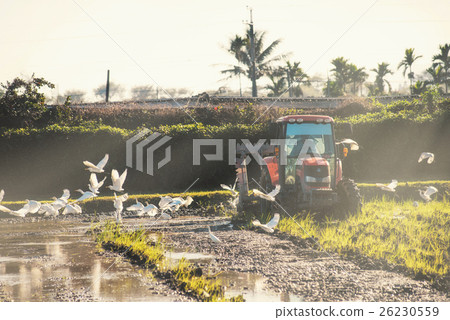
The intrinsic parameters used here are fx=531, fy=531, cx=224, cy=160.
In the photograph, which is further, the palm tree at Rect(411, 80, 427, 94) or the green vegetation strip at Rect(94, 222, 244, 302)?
the palm tree at Rect(411, 80, 427, 94)

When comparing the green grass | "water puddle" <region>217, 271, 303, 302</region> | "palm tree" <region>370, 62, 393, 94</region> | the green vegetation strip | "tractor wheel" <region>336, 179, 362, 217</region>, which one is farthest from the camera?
"palm tree" <region>370, 62, 393, 94</region>

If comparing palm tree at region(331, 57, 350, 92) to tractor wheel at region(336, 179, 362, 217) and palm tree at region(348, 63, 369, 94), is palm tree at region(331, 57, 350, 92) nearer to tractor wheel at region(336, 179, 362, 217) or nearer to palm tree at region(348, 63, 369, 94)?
palm tree at region(348, 63, 369, 94)

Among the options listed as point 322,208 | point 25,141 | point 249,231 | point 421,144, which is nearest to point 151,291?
point 249,231

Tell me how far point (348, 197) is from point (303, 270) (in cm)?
492

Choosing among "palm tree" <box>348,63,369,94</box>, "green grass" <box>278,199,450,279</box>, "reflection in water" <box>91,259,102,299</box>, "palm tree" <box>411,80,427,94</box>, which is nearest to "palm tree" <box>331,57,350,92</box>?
"palm tree" <box>348,63,369,94</box>

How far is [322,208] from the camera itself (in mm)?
11914

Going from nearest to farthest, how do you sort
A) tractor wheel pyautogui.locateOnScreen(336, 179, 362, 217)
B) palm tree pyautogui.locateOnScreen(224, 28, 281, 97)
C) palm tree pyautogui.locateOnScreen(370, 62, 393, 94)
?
tractor wheel pyautogui.locateOnScreen(336, 179, 362, 217), palm tree pyautogui.locateOnScreen(224, 28, 281, 97), palm tree pyautogui.locateOnScreen(370, 62, 393, 94)

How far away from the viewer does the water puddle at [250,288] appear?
5.78 meters

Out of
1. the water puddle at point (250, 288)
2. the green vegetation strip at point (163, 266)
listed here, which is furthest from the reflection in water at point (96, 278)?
the water puddle at point (250, 288)

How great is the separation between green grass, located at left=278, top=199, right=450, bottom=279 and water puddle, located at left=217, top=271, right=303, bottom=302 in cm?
201

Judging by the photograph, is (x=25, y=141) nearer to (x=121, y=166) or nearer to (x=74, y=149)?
(x=74, y=149)

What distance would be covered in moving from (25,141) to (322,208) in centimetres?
1445

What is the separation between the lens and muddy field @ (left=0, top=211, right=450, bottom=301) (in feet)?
19.4

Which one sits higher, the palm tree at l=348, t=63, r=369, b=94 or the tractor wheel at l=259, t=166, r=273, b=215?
the palm tree at l=348, t=63, r=369, b=94
